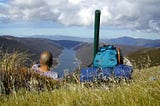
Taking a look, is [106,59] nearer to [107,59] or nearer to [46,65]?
[107,59]

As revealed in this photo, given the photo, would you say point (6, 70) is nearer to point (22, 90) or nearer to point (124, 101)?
point (22, 90)

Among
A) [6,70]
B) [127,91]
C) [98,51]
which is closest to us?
[127,91]

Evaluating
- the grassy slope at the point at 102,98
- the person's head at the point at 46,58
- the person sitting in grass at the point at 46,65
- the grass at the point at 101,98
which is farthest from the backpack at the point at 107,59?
the grassy slope at the point at 102,98

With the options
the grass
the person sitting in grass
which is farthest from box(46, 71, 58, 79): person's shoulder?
the grass

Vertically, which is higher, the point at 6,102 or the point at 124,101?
the point at 124,101

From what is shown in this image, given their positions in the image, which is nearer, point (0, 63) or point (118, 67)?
point (0, 63)

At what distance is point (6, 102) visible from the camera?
6062 mm

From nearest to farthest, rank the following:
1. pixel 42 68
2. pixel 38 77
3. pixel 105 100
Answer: pixel 105 100
pixel 38 77
pixel 42 68

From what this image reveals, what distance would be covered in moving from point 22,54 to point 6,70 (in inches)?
44.1

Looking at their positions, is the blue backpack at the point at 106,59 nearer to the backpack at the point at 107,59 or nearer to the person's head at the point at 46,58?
the backpack at the point at 107,59

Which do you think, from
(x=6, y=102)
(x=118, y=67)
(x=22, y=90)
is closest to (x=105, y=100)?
(x=6, y=102)

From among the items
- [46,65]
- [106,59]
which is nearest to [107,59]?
[106,59]

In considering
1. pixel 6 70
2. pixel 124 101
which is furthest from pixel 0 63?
pixel 124 101

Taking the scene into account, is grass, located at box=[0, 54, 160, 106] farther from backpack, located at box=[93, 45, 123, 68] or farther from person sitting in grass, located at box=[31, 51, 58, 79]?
backpack, located at box=[93, 45, 123, 68]
